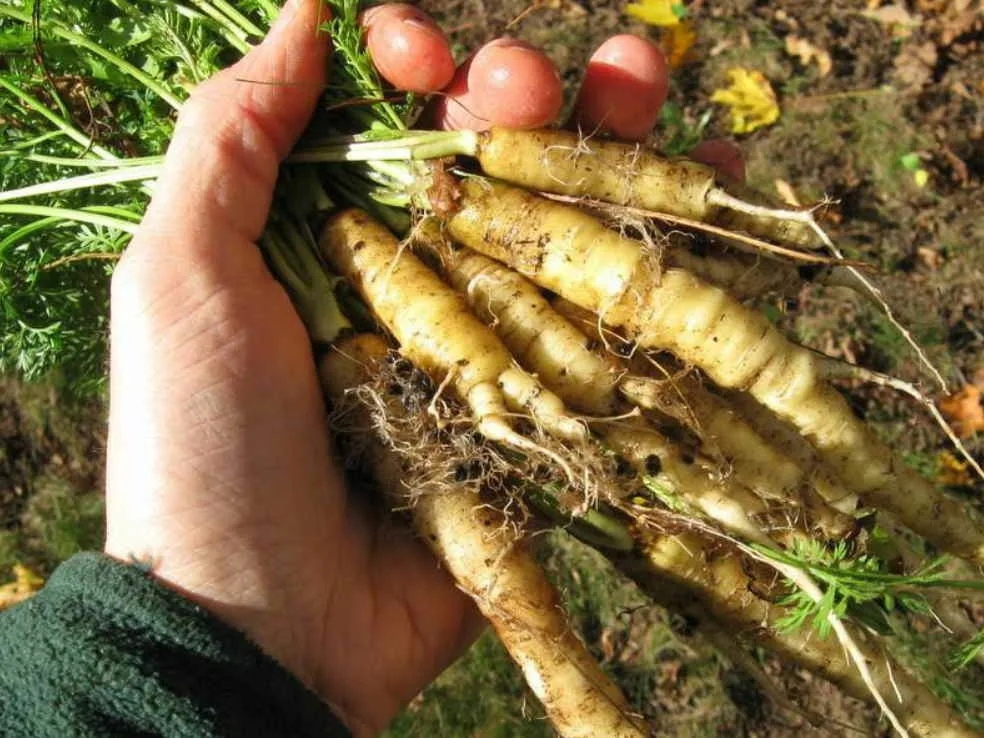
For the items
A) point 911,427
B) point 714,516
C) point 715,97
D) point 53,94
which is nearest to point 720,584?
point 714,516

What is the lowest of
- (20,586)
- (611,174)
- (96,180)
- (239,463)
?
(20,586)

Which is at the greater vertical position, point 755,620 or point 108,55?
point 108,55

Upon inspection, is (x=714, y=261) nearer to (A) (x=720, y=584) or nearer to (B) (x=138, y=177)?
(A) (x=720, y=584)

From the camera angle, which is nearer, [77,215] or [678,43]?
[77,215]

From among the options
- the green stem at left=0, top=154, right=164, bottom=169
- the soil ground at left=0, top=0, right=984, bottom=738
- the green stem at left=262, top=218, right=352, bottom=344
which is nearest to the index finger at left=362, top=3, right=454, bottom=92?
the green stem at left=262, top=218, right=352, bottom=344

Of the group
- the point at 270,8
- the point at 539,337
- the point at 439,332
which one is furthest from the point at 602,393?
the point at 270,8

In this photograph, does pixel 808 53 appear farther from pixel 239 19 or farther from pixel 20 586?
pixel 20 586

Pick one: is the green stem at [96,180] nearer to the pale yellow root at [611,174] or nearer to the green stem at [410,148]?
the green stem at [410,148]
